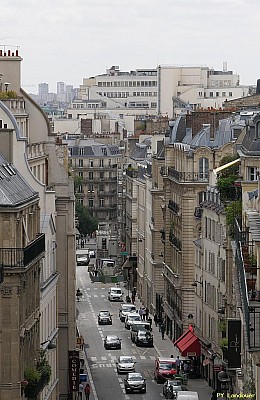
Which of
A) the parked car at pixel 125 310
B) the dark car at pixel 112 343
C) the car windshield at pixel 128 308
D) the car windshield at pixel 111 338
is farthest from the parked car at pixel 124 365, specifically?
the car windshield at pixel 128 308

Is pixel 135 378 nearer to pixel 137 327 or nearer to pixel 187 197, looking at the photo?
pixel 187 197

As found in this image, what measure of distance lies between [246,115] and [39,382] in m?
40.2

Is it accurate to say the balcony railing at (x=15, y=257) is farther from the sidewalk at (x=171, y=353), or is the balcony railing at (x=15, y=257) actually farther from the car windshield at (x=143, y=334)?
the car windshield at (x=143, y=334)

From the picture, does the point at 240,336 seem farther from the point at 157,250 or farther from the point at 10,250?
the point at 157,250

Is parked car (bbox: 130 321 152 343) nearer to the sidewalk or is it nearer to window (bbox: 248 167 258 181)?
the sidewalk

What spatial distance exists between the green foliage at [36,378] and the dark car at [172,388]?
2133 cm

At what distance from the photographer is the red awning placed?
3841 inches

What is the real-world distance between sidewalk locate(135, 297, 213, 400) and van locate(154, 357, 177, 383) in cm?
119

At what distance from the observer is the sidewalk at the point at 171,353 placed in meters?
88.4

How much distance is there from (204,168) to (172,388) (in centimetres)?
2366

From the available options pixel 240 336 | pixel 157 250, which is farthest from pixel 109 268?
pixel 240 336

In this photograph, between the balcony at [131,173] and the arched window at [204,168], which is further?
the balcony at [131,173]

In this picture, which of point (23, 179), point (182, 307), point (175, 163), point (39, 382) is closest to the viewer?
point (39, 382)

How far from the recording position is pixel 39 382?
5988 centimetres
